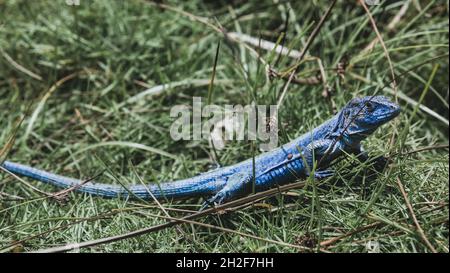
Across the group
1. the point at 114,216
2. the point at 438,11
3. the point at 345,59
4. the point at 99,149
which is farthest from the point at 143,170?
the point at 438,11

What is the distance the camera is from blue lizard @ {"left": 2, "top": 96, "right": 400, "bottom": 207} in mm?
3236

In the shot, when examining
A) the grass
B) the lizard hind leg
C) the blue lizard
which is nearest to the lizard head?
the blue lizard

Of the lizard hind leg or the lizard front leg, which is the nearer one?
the lizard front leg

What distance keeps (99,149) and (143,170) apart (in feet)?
1.35

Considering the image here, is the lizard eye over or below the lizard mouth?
over

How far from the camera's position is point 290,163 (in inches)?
135

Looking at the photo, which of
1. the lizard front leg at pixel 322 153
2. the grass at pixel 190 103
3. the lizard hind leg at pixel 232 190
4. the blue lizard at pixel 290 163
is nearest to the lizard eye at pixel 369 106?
the blue lizard at pixel 290 163

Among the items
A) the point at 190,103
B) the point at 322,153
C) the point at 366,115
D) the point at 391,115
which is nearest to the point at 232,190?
the point at 322,153

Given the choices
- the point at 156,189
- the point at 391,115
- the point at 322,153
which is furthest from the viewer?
the point at 156,189

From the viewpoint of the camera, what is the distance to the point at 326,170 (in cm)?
331

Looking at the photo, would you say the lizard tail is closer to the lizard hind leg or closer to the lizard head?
the lizard hind leg

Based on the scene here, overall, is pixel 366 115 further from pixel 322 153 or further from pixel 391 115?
pixel 322 153

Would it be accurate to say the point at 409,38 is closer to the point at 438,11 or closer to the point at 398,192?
the point at 438,11

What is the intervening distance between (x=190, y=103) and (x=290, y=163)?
1303mm
